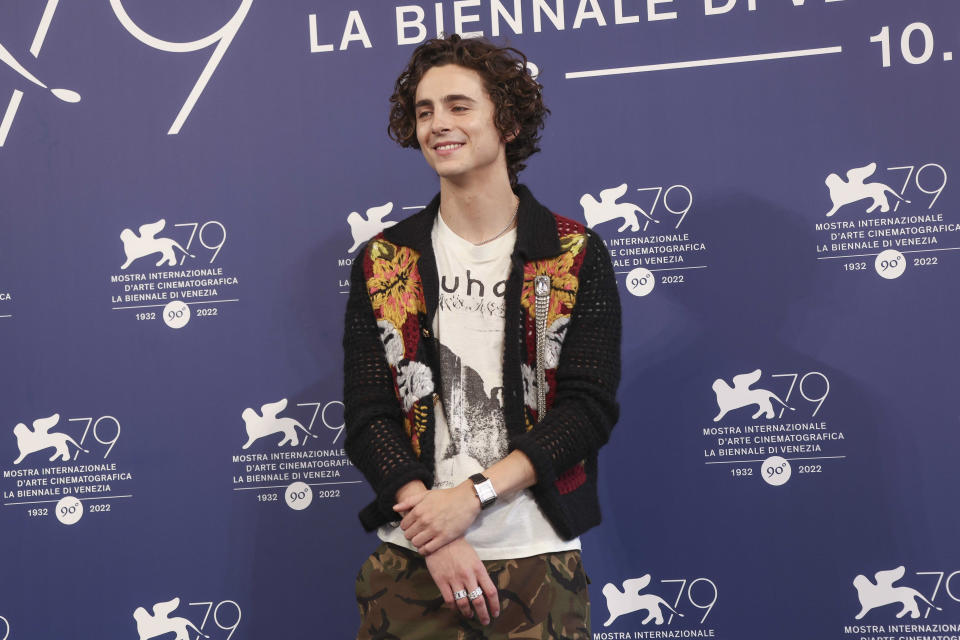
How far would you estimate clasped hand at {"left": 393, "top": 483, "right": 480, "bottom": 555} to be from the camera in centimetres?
165

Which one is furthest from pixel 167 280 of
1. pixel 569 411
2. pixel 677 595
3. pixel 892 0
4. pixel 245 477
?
pixel 892 0

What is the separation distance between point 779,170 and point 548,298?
1023 mm

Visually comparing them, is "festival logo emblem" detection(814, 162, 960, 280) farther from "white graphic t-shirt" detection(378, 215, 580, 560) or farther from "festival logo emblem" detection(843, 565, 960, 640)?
"white graphic t-shirt" detection(378, 215, 580, 560)

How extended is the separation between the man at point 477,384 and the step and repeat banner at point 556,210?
0.69 m

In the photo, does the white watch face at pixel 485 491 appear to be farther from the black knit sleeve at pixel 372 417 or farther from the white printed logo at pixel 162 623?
the white printed logo at pixel 162 623

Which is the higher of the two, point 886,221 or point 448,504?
point 886,221

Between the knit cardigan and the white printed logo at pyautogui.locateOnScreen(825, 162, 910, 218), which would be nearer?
the knit cardigan

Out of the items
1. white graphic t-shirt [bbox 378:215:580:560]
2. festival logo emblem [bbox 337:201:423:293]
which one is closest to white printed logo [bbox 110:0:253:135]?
festival logo emblem [bbox 337:201:423:293]

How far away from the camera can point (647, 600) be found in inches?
99.1

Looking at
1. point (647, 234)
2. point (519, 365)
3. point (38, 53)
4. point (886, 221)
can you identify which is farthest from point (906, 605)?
point (38, 53)

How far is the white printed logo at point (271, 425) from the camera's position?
263 cm

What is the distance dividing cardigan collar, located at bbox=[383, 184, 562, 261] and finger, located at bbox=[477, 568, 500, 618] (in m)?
0.60

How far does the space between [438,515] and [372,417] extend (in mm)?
248

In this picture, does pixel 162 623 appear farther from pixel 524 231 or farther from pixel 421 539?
pixel 524 231
